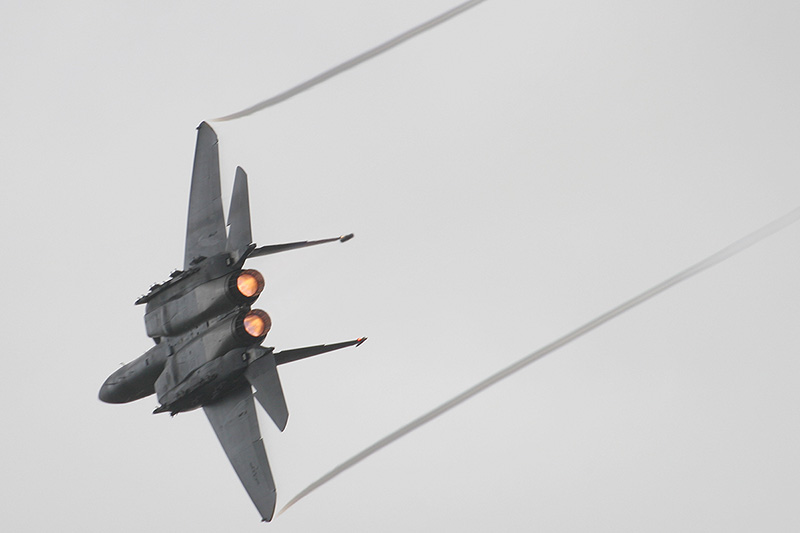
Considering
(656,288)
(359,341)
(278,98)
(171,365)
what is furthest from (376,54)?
(171,365)

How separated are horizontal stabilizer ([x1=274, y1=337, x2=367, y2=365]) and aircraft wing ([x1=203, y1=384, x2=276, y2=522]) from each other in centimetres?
100

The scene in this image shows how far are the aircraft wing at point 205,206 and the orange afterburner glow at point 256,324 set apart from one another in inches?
56.0

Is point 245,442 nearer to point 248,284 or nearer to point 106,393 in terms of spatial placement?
point 248,284

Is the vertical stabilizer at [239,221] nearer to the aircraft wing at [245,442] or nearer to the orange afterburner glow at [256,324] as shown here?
the orange afterburner glow at [256,324]

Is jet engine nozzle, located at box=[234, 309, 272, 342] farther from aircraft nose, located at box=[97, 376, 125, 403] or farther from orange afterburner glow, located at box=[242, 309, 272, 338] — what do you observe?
aircraft nose, located at box=[97, 376, 125, 403]

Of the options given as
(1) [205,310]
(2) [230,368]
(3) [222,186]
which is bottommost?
(2) [230,368]

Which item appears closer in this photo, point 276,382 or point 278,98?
point 278,98

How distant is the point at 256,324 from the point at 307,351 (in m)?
0.94

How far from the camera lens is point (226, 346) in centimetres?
1403

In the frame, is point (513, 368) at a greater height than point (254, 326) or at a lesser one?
lesser

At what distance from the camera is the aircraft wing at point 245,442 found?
1401 centimetres

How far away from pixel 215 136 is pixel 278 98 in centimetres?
438

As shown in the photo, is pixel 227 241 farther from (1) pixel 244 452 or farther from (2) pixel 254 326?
(1) pixel 244 452

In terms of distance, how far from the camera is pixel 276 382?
13.5 meters
